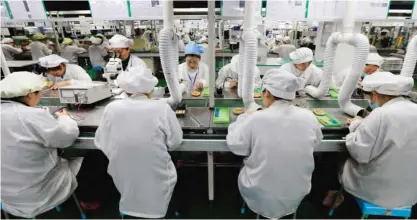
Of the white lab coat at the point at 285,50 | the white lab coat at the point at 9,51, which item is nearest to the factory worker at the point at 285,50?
the white lab coat at the point at 285,50

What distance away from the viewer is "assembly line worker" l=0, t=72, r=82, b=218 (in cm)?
134

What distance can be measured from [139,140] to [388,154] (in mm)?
1472

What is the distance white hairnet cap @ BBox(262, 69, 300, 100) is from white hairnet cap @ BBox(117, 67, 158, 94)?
28.7 inches

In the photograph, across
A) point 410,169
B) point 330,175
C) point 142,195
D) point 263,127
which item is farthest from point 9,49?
point 410,169

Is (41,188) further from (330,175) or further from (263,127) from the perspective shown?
(330,175)

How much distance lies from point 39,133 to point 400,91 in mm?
2134

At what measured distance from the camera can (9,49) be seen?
5449mm

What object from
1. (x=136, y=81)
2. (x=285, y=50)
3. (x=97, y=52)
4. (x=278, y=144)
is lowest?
(x=278, y=144)

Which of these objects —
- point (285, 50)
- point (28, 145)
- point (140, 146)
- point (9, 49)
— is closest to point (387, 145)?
point (140, 146)

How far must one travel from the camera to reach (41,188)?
4.95ft

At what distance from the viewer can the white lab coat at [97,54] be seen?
5180mm

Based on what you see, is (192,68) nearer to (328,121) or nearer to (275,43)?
(328,121)

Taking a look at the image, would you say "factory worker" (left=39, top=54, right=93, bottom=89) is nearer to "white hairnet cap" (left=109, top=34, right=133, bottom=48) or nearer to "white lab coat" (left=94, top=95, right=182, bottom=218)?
"white hairnet cap" (left=109, top=34, right=133, bottom=48)

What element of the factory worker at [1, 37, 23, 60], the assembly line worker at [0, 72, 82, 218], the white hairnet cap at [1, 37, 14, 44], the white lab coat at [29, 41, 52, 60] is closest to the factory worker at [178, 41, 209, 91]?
the assembly line worker at [0, 72, 82, 218]
